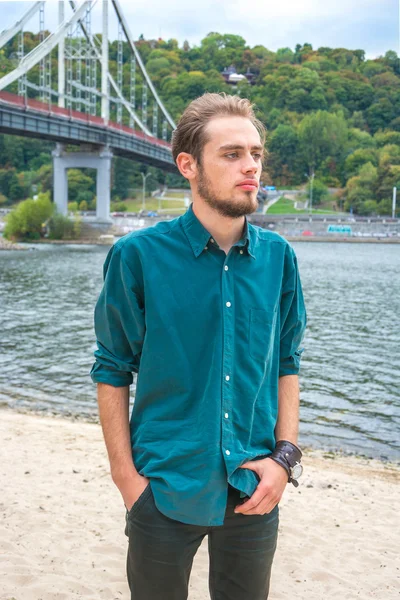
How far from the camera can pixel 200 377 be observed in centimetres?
167

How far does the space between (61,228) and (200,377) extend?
5140 cm

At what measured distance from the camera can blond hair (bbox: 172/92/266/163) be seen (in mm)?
1729

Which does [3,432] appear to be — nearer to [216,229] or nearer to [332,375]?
[216,229]

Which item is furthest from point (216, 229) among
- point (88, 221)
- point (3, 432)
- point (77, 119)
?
point (88, 221)

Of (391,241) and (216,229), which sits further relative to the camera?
(391,241)

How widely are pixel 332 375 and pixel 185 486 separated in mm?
9144

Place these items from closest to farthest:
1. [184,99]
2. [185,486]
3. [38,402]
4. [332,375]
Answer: [185,486] < [38,402] < [332,375] < [184,99]

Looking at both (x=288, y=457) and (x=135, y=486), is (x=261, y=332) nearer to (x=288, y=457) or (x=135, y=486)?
(x=288, y=457)

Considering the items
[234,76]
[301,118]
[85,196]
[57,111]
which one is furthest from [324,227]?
[234,76]

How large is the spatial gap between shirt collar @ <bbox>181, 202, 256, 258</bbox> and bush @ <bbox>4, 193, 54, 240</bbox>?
164ft

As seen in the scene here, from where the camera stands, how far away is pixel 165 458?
161 cm

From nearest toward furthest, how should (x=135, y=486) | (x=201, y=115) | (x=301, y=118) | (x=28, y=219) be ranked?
(x=135, y=486)
(x=201, y=115)
(x=28, y=219)
(x=301, y=118)

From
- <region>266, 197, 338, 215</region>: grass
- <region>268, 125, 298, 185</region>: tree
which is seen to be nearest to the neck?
<region>266, 197, 338, 215</region>: grass

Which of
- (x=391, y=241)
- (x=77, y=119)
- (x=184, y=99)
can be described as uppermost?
(x=184, y=99)
